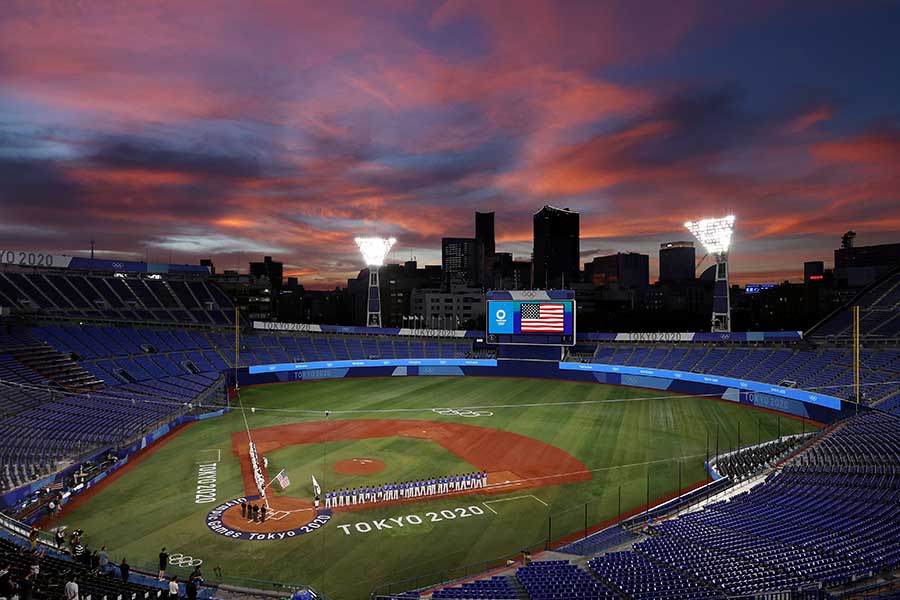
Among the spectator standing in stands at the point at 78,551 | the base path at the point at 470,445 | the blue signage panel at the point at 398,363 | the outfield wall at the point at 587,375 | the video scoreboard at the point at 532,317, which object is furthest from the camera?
the blue signage panel at the point at 398,363

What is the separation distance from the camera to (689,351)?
55938 mm

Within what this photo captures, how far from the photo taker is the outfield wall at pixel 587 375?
41.2 meters

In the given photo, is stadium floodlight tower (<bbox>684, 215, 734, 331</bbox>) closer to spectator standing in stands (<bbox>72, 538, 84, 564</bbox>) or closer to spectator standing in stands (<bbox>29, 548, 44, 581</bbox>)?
spectator standing in stands (<bbox>72, 538, 84, 564</bbox>)

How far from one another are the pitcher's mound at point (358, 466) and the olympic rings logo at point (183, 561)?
10.2 metres

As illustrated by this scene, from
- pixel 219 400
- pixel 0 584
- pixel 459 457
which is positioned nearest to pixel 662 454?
pixel 459 457

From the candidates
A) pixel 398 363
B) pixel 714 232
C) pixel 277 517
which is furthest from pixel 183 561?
pixel 714 232

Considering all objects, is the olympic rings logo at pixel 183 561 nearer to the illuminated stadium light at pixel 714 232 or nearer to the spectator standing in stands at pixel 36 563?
the spectator standing in stands at pixel 36 563

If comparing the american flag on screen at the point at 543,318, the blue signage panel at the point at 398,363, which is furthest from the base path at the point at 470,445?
the american flag on screen at the point at 543,318

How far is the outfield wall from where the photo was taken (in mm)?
41188

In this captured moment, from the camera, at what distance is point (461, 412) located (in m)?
43.1

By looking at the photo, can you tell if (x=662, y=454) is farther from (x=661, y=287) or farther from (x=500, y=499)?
(x=661, y=287)

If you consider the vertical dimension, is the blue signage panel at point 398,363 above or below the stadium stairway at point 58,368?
below

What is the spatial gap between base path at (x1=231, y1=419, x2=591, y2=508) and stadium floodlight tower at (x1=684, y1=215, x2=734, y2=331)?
31.7m

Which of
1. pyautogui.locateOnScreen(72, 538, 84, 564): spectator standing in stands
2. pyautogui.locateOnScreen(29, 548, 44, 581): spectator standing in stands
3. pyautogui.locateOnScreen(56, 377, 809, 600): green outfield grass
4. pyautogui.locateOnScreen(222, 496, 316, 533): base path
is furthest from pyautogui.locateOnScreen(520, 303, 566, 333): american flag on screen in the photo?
pyautogui.locateOnScreen(29, 548, 44, 581): spectator standing in stands
